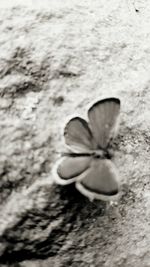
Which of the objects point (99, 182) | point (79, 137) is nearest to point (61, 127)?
point (79, 137)

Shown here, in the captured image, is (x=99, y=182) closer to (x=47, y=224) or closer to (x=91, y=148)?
(x=91, y=148)

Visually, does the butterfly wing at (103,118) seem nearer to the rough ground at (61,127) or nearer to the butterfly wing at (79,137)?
the butterfly wing at (79,137)

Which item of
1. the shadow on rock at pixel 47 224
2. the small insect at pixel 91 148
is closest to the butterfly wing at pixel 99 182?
the small insect at pixel 91 148

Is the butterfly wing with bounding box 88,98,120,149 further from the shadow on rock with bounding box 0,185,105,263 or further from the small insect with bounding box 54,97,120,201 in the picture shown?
the shadow on rock with bounding box 0,185,105,263

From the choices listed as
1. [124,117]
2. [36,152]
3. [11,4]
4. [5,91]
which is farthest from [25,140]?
[11,4]

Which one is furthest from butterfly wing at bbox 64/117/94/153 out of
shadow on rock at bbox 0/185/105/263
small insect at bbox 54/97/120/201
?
shadow on rock at bbox 0/185/105/263

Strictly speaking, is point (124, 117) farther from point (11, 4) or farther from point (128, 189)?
point (11, 4)
